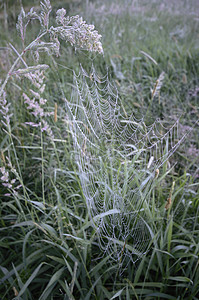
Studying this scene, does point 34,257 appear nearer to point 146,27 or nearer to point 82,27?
point 82,27

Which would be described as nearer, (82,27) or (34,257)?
(82,27)

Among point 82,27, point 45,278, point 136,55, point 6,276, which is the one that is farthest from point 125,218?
point 136,55

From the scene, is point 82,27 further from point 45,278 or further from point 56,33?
point 45,278

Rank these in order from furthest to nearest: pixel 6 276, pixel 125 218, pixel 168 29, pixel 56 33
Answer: pixel 168 29
pixel 125 218
pixel 6 276
pixel 56 33

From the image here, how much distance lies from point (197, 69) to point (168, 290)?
2.82 meters

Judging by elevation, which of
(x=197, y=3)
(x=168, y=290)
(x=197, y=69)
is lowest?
(x=168, y=290)

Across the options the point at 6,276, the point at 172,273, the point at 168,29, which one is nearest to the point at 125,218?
the point at 172,273

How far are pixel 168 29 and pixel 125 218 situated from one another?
3.98 meters

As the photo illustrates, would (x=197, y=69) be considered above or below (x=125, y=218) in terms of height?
above

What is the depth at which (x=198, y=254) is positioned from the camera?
4.83ft

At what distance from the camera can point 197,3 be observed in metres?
5.16

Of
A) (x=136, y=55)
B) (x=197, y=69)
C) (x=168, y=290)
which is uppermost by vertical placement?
(x=136, y=55)

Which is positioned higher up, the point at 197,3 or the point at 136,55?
the point at 197,3

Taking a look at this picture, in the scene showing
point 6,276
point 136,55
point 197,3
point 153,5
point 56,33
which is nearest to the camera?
point 56,33
